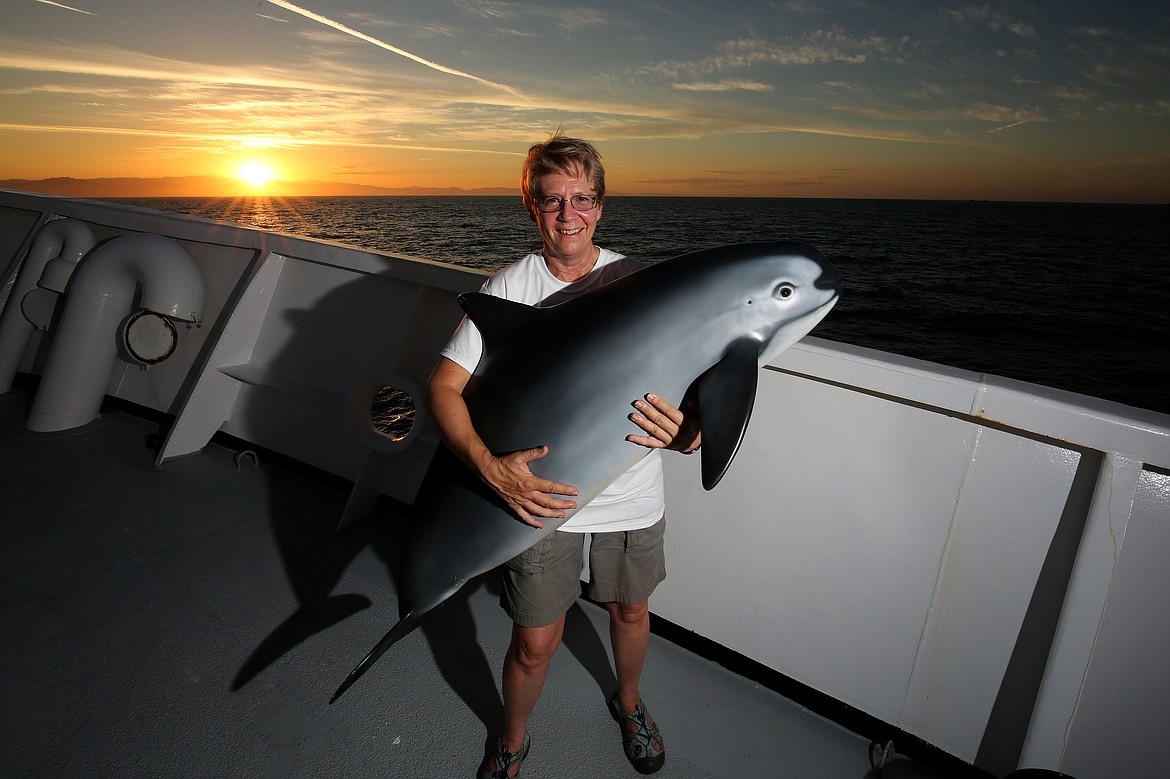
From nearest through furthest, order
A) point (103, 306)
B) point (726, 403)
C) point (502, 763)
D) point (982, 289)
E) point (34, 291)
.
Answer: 1. point (726, 403)
2. point (502, 763)
3. point (103, 306)
4. point (34, 291)
5. point (982, 289)

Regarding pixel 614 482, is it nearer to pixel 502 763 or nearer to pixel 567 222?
pixel 567 222

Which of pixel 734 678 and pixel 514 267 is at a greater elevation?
pixel 514 267

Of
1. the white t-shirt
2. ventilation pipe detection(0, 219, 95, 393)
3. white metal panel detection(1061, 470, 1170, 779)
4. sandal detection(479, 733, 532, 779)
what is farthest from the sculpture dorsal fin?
ventilation pipe detection(0, 219, 95, 393)

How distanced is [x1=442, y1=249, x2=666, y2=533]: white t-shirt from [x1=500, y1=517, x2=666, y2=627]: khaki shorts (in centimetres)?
5

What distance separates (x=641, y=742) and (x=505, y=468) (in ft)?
3.60

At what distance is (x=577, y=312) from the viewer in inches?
67.3

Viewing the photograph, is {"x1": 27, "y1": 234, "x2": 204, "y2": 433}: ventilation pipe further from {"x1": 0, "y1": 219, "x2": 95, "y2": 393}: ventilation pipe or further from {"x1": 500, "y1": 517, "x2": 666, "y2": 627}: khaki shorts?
{"x1": 500, "y1": 517, "x2": 666, "y2": 627}: khaki shorts

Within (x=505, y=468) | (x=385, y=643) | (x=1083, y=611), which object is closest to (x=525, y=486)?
(x=505, y=468)

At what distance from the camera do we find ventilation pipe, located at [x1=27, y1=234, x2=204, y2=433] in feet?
13.2

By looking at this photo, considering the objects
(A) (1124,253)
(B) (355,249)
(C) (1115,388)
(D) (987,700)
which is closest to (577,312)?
(D) (987,700)

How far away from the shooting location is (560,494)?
1.64m

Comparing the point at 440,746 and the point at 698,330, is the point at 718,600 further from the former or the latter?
the point at 698,330

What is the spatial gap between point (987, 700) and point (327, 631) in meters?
2.31

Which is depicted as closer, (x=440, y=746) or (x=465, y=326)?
(x=465, y=326)
